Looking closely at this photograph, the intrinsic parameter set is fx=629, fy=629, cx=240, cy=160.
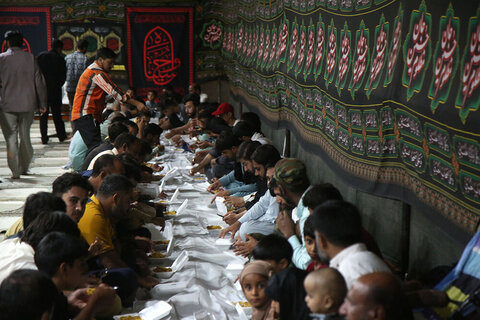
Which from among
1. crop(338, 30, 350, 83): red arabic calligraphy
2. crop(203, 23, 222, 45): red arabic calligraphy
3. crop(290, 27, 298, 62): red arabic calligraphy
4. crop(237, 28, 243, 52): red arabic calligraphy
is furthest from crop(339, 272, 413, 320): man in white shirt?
crop(203, 23, 222, 45): red arabic calligraphy

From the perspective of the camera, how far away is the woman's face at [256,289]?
3.22 m

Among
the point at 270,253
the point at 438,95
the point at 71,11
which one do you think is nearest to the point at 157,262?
the point at 270,253

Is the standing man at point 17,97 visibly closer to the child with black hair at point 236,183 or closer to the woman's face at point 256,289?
the child with black hair at point 236,183

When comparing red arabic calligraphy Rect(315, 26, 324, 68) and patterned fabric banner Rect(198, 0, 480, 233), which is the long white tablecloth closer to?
patterned fabric banner Rect(198, 0, 480, 233)

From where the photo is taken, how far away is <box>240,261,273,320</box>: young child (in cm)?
322

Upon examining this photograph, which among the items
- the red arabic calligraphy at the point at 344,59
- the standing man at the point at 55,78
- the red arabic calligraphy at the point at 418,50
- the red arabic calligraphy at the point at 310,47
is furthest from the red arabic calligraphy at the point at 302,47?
the standing man at the point at 55,78

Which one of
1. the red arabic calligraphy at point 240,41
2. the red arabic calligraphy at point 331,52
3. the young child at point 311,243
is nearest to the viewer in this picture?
the young child at point 311,243

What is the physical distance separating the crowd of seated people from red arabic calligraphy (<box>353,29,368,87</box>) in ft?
2.21

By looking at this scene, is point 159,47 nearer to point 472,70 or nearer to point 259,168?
point 259,168

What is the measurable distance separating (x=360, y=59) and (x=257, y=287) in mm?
1667

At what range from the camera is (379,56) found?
12.1 feet

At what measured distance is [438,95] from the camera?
2908 mm

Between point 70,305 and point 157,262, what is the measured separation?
64.4 inches

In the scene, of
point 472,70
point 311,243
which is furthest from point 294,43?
point 472,70
